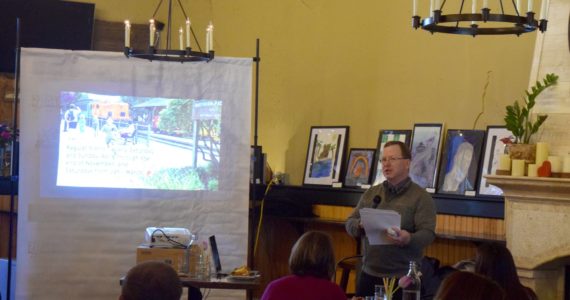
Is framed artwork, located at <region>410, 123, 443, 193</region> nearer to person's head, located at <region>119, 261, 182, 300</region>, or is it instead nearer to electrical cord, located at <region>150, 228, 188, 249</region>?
electrical cord, located at <region>150, 228, 188, 249</region>

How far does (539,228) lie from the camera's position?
225 inches

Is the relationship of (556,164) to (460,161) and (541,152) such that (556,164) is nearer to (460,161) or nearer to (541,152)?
(541,152)

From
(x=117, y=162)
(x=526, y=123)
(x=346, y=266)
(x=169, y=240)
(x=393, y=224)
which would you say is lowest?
(x=346, y=266)

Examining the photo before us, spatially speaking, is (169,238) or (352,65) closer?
(169,238)

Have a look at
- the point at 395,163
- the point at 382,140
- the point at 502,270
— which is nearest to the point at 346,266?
the point at 382,140

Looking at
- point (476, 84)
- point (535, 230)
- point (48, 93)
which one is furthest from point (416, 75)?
point (48, 93)

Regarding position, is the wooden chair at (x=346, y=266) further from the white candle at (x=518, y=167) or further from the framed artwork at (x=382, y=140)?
the white candle at (x=518, y=167)

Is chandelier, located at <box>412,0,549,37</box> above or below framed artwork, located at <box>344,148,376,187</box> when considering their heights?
above

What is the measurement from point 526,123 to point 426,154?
1.27m

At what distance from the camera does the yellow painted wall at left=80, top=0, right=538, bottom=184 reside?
272 inches

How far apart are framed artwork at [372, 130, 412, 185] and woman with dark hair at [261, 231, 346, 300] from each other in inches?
135

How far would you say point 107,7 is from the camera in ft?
30.4

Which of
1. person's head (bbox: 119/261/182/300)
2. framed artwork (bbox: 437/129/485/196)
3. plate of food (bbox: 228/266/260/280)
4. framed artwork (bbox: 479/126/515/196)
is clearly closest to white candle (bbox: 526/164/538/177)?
framed artwork (bbox: 479/126/515/196)

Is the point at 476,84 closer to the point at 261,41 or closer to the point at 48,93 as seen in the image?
the point at 261,41
